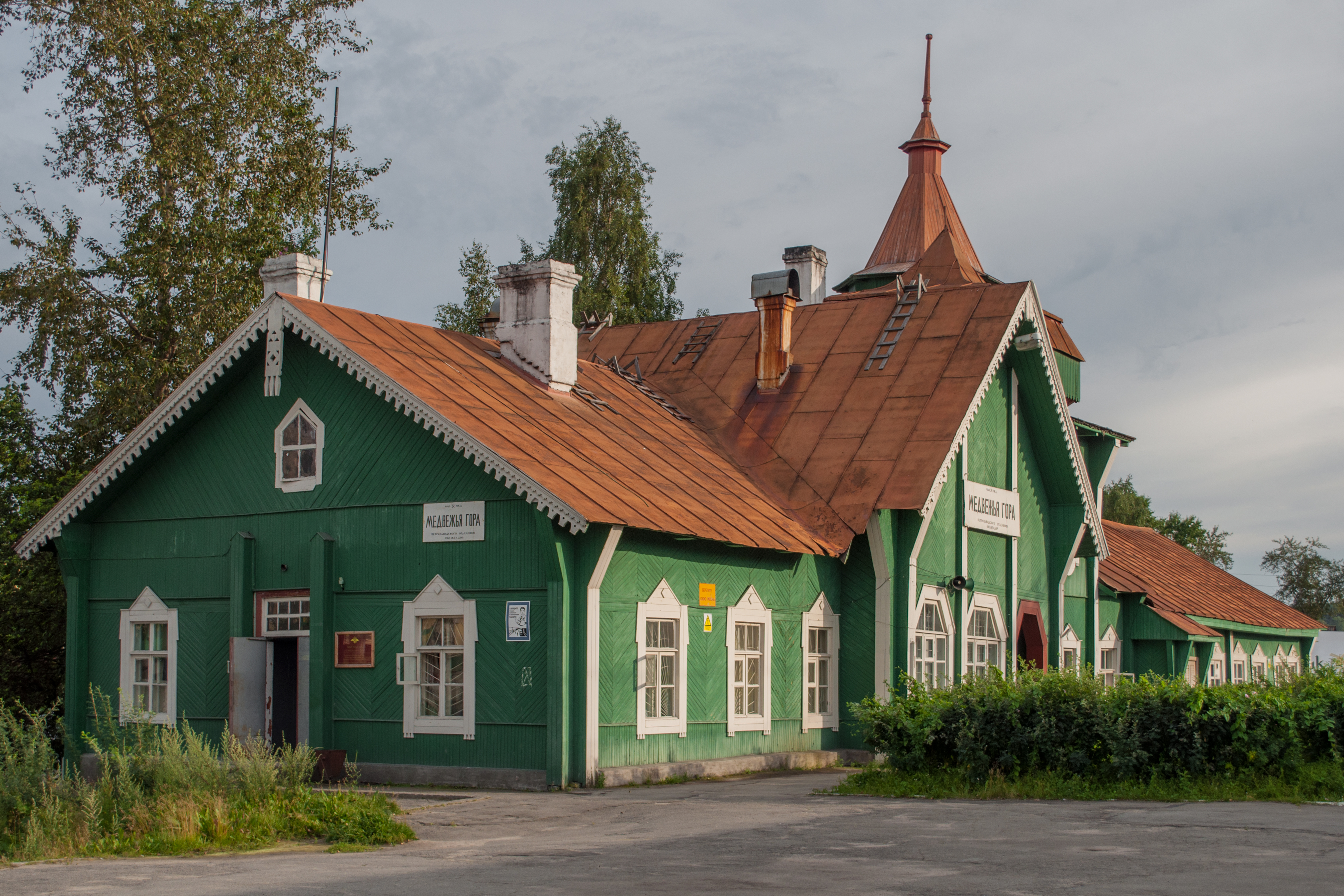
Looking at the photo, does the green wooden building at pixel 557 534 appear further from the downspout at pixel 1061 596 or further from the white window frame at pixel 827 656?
the downspout at pixel 1061 596

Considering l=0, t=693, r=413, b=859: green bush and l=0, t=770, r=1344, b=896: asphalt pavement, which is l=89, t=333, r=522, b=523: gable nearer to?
l=0, t=770, r=1344, b=896: asphalt pavement

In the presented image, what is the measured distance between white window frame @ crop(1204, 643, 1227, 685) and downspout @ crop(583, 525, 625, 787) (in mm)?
20116

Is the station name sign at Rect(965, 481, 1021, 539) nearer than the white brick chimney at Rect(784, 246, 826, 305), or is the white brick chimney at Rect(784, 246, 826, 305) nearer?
the station name sign at Rect(965, 481, 1021, 539)

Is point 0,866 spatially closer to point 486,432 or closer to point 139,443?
point 486,432

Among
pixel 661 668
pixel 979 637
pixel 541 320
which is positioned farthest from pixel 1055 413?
pixel 661 668

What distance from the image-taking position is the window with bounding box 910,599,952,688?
21891mm

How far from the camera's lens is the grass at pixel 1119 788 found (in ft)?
46.4

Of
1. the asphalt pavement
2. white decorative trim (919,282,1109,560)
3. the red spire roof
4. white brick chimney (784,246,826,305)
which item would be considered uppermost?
the red spire roof

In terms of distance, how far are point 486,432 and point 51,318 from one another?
45.9 feet

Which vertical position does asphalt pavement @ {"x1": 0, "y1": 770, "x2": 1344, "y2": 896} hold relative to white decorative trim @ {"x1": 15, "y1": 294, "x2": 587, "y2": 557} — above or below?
below

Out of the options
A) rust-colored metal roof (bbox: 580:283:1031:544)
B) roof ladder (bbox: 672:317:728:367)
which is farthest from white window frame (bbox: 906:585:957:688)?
roof ladder (bbox: 672:317:728:367)

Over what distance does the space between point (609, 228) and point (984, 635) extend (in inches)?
788

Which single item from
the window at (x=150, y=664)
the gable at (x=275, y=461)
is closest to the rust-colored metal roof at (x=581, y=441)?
the gable at (x=275, y=461)

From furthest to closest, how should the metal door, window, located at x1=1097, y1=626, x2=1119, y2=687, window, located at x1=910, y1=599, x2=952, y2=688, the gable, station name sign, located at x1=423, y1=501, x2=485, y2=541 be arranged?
window, located at x1=1097, y1=626, x2=1119, y2=687, window, located at x1=910, y1=599, x2=952, y2=688, the metal door, the gable, station name sign, located at x1=423, y1=501, x2=485, y2=541
